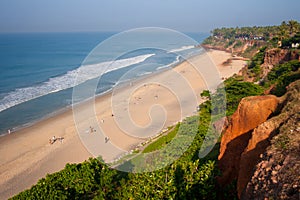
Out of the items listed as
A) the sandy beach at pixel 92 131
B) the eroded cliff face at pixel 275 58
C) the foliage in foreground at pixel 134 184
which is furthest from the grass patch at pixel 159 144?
the eroded cliff face at pixel 275 58

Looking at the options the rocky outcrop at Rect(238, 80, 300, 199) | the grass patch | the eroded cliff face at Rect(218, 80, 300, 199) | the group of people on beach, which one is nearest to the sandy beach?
the group of people on beach

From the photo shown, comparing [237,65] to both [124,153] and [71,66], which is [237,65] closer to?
[71,66]

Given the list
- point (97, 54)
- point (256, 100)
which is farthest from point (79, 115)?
point (97, 54)

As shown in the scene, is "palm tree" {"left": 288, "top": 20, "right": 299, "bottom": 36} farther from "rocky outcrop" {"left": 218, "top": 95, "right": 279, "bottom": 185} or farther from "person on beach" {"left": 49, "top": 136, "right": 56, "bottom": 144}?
"rocky outcrop" {"left": 218, "top": 95, "right": 279, "bottom": 185}

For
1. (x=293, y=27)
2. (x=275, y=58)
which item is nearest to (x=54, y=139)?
(x=275, y=58)

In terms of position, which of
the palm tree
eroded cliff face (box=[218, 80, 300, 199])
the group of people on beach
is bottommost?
→ the group of people on beach

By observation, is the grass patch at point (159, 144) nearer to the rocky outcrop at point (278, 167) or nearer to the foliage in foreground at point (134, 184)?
the foliage in foreground at point (134, 184)
